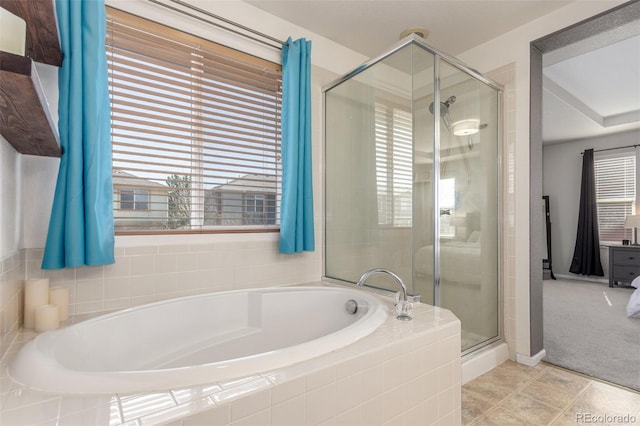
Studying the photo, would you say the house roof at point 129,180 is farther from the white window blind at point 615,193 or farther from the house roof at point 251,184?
the white window blind at point 615,193

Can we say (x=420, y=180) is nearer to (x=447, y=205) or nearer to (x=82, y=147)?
(x=447, y=205)

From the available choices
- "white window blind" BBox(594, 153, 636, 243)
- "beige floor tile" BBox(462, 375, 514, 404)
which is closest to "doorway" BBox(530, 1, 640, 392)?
"beige floor tile" BBox(462, 375, 514, 404)

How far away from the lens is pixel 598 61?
312cm

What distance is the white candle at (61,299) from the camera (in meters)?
1.40

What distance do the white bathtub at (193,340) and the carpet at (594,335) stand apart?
5.41 ft

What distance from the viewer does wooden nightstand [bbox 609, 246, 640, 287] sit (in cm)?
460

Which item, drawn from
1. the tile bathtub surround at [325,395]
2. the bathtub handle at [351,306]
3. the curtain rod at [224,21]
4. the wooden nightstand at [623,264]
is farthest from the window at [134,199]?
the wooden nightstand at [623,264]

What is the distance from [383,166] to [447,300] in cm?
96

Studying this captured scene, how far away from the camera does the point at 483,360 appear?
213 centimetres

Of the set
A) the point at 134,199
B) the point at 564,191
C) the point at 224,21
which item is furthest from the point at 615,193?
Answer: the point at 134,199

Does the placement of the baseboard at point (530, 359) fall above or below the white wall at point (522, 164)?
below

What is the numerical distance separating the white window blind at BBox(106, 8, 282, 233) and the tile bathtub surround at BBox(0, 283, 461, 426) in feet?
2.93

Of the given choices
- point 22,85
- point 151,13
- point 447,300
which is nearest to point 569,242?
point 447,300

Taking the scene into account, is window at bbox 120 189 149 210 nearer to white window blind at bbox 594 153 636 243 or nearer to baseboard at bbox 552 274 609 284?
baseboard at bbox 552 274 609 284
